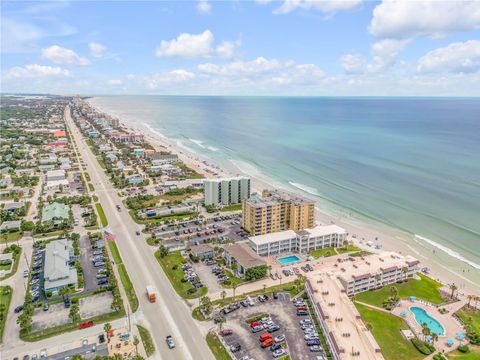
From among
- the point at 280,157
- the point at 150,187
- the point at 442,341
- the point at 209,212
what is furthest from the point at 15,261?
the point at 280,157

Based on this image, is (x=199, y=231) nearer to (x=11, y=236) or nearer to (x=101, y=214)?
(x=101, y=214)

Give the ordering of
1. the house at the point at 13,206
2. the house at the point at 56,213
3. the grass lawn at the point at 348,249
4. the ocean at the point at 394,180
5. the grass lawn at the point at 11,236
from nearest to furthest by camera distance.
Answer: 1. the grass lawn at the point at 348,249
2. the grass lawn at the point at 11,236
3. the house at the point at 56,213
4. the ocean at the point at 394,180
5. the house at the point at 13,206

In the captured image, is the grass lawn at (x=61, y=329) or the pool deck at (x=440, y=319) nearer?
the grass lawn at (x=61, y=329)

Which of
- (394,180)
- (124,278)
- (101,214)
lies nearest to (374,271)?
(124,278)

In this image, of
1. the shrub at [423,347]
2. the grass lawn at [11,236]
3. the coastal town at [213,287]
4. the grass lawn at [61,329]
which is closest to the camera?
the shrub at [423,347]

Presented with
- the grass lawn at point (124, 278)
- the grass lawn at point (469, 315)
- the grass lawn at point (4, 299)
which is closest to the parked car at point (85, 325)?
the grass lawn at point (124, 278)

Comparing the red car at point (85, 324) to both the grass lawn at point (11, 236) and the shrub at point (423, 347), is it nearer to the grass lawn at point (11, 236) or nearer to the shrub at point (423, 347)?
the grass lawn at point (11, 236)

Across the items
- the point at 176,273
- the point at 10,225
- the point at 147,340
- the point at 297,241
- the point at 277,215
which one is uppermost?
the point at 277,215
